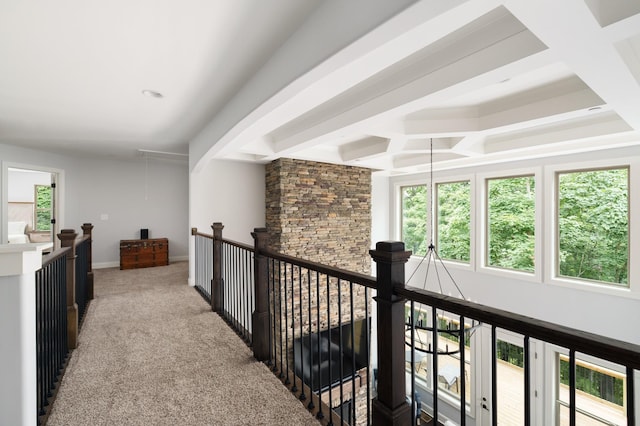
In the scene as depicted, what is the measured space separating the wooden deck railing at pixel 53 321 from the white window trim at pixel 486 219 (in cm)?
633

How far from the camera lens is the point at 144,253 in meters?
6.41

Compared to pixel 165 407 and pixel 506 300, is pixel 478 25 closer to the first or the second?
pixel 165 407

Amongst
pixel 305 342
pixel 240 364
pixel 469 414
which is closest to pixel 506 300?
pixel 469 414

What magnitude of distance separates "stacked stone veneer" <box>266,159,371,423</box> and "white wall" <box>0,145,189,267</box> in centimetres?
283

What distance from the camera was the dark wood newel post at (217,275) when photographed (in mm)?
3586

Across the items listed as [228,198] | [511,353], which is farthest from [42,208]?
[511,353]

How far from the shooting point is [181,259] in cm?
742

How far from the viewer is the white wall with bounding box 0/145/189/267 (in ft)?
20.5

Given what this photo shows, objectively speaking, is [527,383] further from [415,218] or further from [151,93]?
[415,218]

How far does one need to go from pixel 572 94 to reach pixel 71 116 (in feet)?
18.0

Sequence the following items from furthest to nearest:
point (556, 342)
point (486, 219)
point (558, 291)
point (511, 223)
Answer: point (486, 219), point (511, 223), point (558, 291), point (556, 342)

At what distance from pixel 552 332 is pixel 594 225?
5.52 metres

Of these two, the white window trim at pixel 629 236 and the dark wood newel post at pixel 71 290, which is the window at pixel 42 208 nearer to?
the dark wood newel post at pixel 71 290

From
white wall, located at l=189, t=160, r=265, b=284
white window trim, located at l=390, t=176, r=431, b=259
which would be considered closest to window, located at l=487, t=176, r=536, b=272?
white window trim, located at l=390, t=176, r=431, b=259
